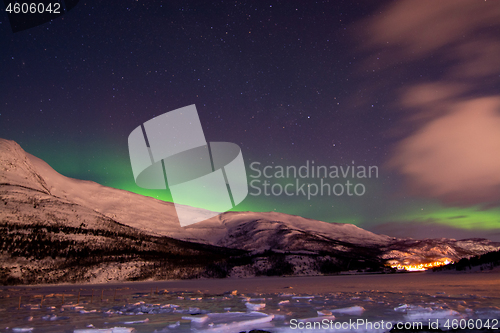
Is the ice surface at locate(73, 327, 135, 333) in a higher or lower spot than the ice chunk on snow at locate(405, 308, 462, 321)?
lower

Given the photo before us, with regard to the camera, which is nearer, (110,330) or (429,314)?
(110,330)

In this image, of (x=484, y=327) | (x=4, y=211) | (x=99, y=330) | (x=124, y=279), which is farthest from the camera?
(x=4, y=211)

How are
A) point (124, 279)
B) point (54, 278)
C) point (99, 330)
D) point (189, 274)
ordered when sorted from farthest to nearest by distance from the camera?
point (189, 274) < point (124, 279) < point (54, 278) < point (99, 330)

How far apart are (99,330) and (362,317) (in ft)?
50.8

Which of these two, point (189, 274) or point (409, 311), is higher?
point (409, 311)

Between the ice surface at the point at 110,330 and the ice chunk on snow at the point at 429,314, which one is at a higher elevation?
the ice chunk on snow at the point at 429,314

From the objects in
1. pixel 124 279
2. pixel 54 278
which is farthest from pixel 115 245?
pixel 54 278

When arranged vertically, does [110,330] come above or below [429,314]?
below

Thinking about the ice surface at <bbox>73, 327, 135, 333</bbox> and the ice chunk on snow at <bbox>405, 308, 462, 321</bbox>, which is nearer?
the ice surface at <bbox>73, 327, 135, 333</bbox>

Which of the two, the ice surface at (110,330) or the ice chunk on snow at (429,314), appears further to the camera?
the ice chunk on snow at (429,314)

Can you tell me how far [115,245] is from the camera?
179375mm

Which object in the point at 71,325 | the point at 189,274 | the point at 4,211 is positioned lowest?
the point at 189,274

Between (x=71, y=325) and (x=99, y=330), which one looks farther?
(x=71, y=325)

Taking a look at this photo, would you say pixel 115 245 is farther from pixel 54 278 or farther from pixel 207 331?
pixel 207 331
